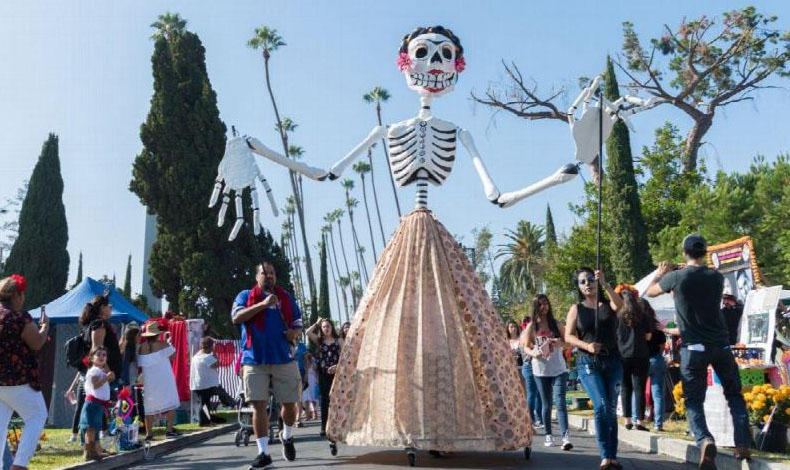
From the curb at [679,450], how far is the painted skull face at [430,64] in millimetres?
4029

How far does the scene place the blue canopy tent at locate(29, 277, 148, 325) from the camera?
14648mm

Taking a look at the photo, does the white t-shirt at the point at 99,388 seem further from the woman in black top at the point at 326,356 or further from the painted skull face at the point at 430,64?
the painted skull face at the point at 430,64

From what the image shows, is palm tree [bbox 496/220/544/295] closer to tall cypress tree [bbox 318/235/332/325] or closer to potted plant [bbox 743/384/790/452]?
tall cypress tree [bbox 318/235/332/325]

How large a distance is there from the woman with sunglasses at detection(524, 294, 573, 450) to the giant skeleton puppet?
185cm

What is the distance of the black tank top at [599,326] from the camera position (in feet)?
21.8

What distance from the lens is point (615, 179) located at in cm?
3161

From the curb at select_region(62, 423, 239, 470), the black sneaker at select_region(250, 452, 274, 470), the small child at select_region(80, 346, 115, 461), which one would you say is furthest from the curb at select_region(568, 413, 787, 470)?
the small child at select_region(80, 346, 115, 461)

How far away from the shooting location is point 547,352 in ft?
28.5

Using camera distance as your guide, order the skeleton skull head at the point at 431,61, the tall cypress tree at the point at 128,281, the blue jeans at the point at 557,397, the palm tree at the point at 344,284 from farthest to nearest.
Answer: the palm tree at the point at 344,284 → the tall cypress tree at the point at 128,281 → the blue jeans at the point at 557,397 → the skeleton skull head at the point at 431,61

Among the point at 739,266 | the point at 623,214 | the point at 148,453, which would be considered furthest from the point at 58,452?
the point at 623,214

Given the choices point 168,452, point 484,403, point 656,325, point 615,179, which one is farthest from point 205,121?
point 484,403

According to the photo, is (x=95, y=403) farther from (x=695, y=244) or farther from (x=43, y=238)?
(x=43, y=238)

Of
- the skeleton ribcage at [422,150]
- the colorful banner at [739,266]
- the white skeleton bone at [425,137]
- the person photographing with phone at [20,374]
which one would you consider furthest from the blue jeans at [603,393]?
the colorful banner at [739,266]

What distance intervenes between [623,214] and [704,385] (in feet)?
85.1
